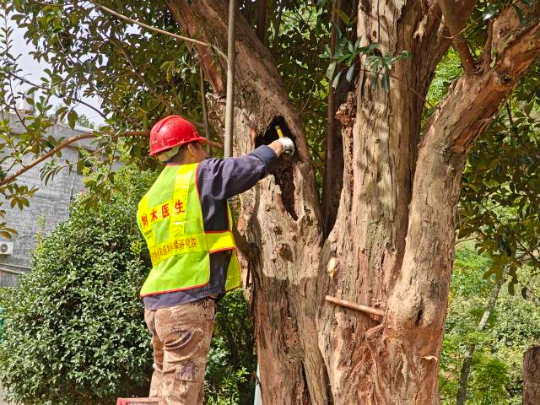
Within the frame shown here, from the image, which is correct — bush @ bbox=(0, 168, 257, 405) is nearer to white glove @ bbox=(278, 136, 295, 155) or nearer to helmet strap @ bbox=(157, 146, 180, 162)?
helmet strap @ bbox=(157, 146, 180, 162)

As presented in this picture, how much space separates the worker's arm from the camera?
14.3 feet

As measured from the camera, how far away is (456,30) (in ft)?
13.0

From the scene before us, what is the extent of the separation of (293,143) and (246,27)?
3.19 feet

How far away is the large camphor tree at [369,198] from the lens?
4199 millimetres

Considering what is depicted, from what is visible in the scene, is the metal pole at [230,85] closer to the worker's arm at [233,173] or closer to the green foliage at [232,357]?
the worker's arm at [233,173]

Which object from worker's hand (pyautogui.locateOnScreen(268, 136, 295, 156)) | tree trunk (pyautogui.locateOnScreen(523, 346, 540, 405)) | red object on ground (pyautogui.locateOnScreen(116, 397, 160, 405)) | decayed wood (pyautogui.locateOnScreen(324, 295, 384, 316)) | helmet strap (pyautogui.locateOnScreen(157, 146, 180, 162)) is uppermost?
worker's hand (pyautogui.locateOnScreen(268, 136, 295, 156))

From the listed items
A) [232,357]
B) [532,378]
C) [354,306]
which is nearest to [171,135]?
[354,306]

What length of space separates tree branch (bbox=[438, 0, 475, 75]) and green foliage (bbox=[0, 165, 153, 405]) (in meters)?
4.80

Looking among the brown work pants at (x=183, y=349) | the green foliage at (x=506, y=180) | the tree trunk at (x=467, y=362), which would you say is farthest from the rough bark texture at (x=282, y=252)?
the tree trunk at (x=467, y=362)

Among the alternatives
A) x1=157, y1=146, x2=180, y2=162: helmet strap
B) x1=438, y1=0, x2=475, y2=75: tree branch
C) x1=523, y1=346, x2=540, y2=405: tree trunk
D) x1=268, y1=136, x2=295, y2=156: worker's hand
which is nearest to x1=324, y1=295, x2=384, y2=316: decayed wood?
x1=268, y1=136, x2=295, y2=156: worker's hand

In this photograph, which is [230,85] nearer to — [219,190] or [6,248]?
[219,190]

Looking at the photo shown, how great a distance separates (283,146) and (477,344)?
596 cm

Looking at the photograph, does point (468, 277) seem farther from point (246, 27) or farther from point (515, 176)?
point (246, 27)

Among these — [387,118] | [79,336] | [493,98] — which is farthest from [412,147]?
[79,336]
